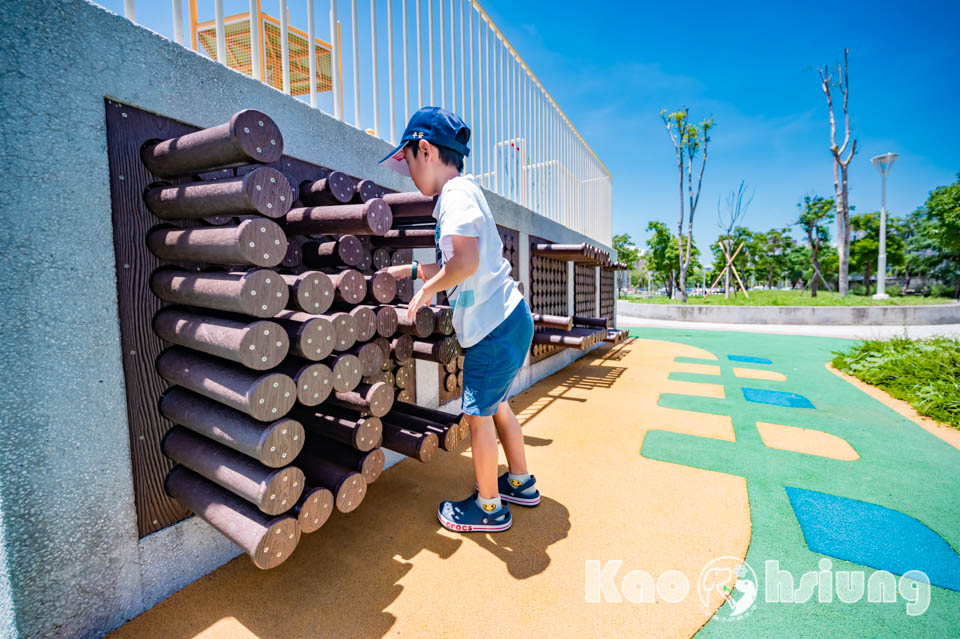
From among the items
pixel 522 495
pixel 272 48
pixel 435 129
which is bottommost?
pixel 522 495

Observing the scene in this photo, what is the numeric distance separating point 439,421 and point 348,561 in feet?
2.65

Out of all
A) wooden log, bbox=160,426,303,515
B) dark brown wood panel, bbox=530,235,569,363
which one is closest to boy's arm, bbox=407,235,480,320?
wooden log, bbox=160,426,303,515

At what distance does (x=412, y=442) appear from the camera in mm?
A: 2113

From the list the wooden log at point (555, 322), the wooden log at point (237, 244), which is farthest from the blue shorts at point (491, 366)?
the wooden log at point (555, 322)

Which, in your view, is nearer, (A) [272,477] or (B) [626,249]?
(A) [272,477]

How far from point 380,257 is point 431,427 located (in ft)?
3.56

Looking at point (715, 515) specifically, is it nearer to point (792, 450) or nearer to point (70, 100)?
point (792, 450)

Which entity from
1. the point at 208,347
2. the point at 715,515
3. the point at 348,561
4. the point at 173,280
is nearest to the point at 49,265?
the point at 173,280

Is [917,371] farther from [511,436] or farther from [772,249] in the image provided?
[772,249]

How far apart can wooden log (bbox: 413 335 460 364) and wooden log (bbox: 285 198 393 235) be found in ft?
2.28

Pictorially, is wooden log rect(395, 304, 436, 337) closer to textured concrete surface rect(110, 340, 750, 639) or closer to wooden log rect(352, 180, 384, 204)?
wooden log rect(352, 180, 384, 204)

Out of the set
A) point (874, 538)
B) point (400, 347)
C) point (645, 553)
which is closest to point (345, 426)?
point (400, 347)

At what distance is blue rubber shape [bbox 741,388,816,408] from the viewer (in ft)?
15.5

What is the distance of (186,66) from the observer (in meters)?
1.79
